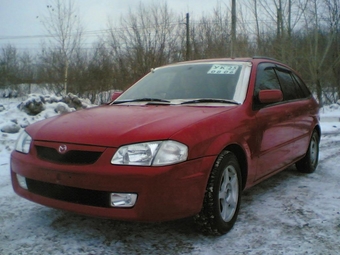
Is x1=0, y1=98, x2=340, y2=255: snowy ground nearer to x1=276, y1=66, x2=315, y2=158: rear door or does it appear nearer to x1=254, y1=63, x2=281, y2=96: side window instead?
x1=276, y1=66, x2=315, y2=158: rear door

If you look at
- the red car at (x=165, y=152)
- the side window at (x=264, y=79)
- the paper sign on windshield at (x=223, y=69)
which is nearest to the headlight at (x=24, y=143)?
the red car at (x=165, y=152)

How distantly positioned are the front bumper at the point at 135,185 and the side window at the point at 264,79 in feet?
3.85

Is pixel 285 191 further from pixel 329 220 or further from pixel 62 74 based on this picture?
pixel 62 74

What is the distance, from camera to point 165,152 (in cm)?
248

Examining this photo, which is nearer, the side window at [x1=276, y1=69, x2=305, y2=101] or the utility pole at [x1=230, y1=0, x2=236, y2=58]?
the side window at [x1=276, y1=69, x2=305, y2=101]

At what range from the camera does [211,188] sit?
272 centimetres

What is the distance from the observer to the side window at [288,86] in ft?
14.5

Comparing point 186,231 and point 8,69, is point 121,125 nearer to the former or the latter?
point 186,231

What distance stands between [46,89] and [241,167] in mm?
15600

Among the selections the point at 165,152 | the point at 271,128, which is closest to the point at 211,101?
the point at 271,128

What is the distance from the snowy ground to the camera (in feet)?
8.71

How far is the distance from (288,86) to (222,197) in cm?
225

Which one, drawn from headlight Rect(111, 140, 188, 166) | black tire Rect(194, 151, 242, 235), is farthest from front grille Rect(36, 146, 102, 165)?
black tire Rect(194, 151, 242, 235)

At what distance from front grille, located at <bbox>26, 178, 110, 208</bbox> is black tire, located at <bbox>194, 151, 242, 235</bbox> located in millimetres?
730
